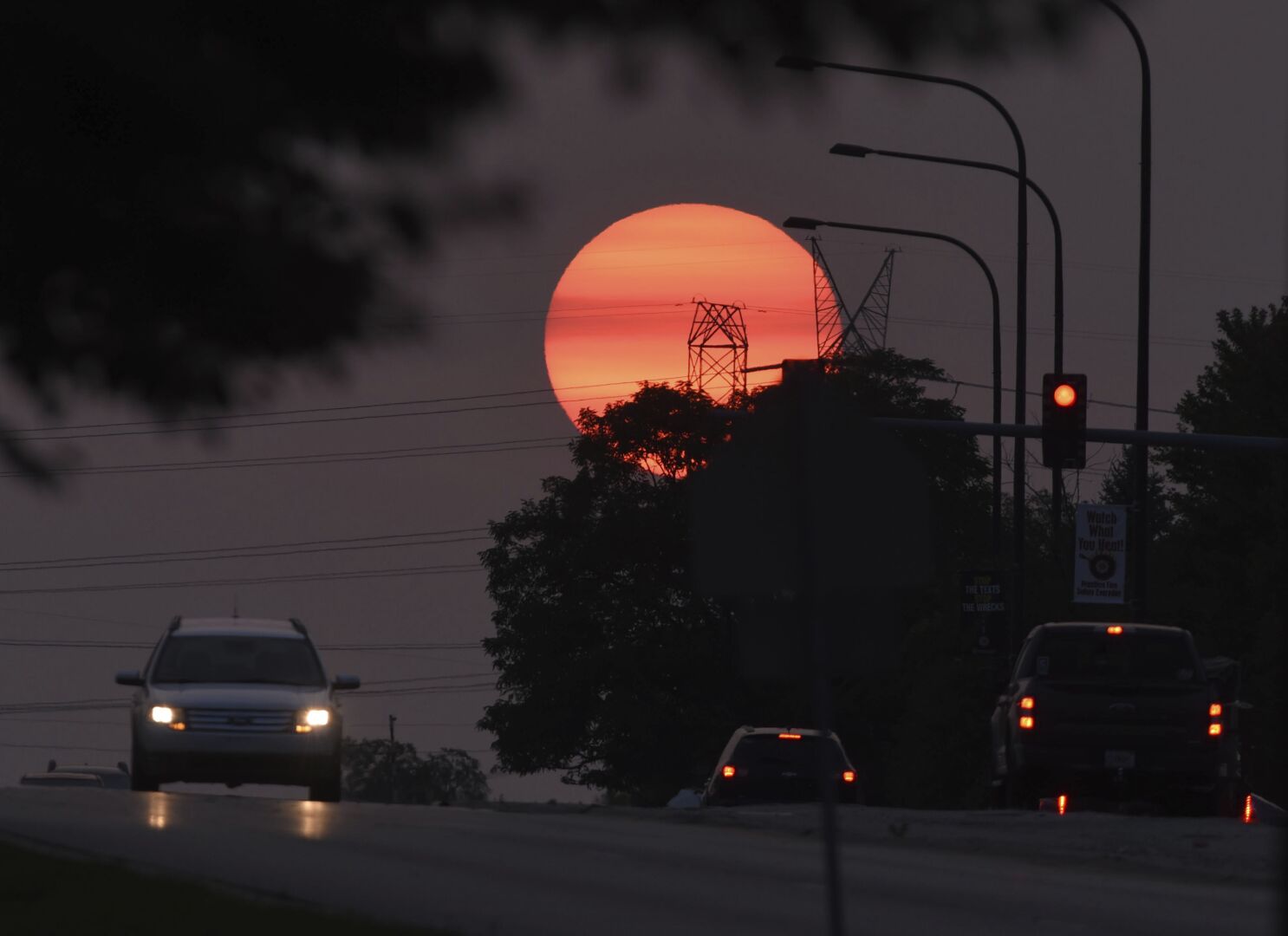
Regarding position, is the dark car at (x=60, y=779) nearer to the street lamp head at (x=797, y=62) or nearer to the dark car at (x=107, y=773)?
the dark car at (x=107, y=773)

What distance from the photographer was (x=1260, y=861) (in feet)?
58.8

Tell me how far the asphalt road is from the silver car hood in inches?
36.7

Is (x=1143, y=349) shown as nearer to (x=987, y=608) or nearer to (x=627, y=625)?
(x=987, y=608)

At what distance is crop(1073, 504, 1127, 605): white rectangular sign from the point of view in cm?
3369

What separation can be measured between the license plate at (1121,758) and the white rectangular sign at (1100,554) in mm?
9718

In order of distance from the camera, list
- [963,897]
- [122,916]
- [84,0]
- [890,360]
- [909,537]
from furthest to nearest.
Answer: [890,360]
[963,897]
[122,916]
[909,537]
[84,0]

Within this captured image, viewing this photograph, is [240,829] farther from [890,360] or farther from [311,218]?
[890,360]

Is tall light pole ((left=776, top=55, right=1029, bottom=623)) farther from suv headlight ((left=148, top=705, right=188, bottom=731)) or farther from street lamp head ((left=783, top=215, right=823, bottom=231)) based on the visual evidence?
suv headlight ((left=148, top=705, right=188, bottom=731))

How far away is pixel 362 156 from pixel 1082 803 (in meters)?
26.4

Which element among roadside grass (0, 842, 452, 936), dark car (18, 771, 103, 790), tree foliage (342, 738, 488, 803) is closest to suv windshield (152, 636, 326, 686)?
roadside grass (0, 842, 452, 936)

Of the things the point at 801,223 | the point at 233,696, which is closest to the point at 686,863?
the point at 233,696

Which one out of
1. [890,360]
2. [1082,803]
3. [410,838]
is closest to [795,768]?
[1082,803]

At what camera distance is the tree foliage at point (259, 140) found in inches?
177

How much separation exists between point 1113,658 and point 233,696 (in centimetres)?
864
